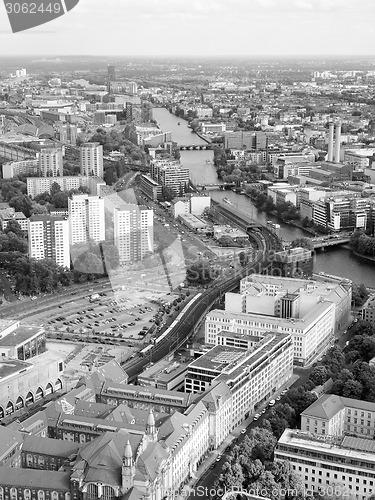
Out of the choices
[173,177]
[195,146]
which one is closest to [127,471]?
[173,177]

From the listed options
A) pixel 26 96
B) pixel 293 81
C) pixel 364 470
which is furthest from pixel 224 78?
pixel 364 470

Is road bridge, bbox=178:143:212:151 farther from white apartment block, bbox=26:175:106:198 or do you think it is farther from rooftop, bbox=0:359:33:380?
rooftop, bbox=0:359:33:380

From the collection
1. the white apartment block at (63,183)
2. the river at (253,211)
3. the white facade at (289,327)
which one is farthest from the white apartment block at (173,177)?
the white facade at (289,327)

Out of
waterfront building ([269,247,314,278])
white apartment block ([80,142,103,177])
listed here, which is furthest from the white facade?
white apartment block ([80,142,103,177])

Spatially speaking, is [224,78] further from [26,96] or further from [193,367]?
[193,367]

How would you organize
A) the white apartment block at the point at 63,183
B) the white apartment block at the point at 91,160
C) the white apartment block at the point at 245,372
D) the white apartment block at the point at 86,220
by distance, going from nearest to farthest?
the white apartment block at the point at 245,372, the white apartment block at the point at 86,220, the white apartment block at the point at 63,183, the white apartment block at the point at 91,160

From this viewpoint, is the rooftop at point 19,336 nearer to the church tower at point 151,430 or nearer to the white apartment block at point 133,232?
the church tower at point 151,430
